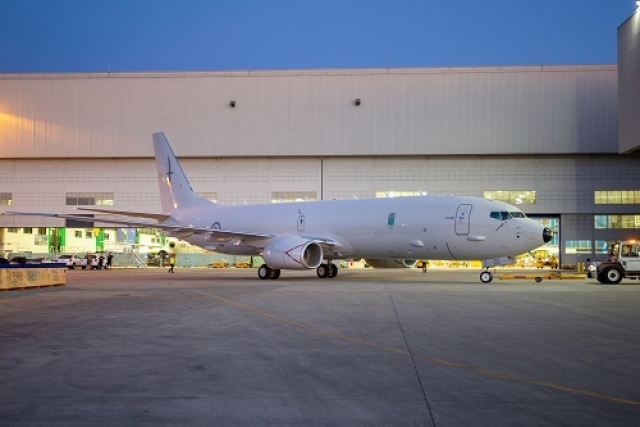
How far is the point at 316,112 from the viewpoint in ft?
184

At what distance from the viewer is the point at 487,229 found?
2706cm

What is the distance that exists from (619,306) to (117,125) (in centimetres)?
4908

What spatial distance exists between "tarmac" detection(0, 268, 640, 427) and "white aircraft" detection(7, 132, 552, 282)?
1056 cm

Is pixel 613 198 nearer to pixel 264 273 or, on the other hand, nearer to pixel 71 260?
pixel 264 273

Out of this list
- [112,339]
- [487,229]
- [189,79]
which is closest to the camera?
[112,339]

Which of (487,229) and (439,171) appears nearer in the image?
(487,229)

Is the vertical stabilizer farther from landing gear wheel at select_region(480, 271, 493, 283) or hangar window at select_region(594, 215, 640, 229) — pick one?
hangar window at select_region(594, 215, 640, 229)

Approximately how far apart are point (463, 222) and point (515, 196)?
95.7ft

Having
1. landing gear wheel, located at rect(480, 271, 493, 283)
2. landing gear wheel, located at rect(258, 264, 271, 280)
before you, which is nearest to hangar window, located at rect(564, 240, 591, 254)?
landing gear wheel, located at rect(480, 271, 493, 283)

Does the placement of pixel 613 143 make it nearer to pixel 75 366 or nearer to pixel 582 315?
pixel 582 315

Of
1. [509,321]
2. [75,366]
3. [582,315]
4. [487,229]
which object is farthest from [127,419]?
[487,229]

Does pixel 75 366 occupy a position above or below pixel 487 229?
below

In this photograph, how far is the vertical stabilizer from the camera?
3959 centimetres

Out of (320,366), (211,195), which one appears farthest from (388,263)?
(320,366)
